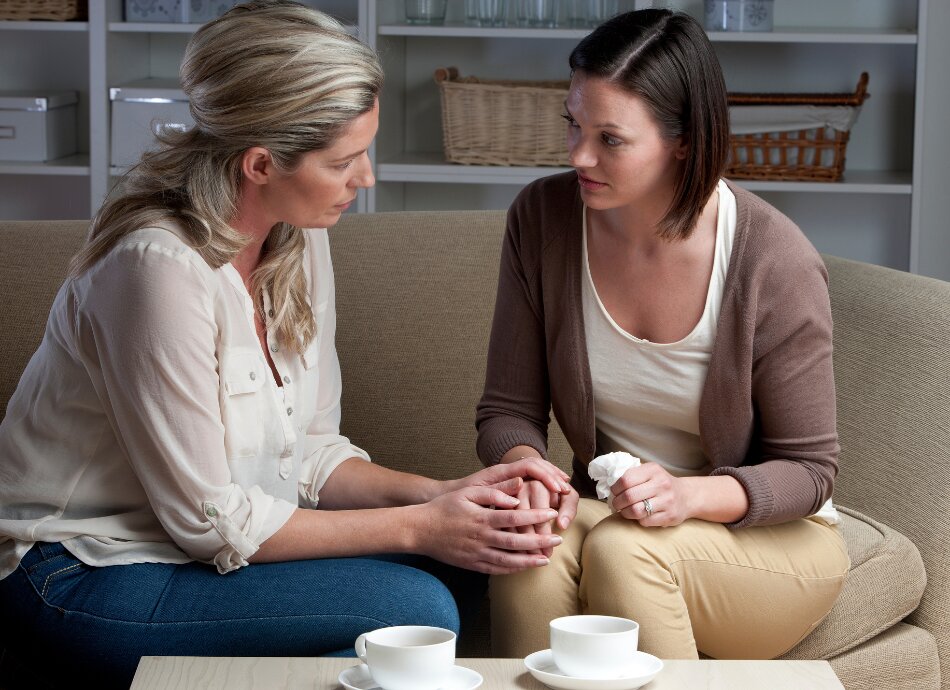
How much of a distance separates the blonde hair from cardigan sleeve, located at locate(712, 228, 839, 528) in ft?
1.78

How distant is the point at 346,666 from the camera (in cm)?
117

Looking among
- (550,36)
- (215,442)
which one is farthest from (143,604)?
(550,36)

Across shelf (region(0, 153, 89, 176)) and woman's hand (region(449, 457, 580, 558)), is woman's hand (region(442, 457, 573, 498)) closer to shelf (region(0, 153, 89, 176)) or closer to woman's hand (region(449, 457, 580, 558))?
woman's hand (region(449, 457, 580, 558))

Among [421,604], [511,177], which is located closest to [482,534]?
[421,604]

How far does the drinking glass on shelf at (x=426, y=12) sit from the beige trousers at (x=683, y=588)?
1.94 m

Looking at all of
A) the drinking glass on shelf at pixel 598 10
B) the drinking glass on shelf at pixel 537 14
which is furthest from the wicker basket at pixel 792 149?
the drinking glass on shelf at pixel 537 14

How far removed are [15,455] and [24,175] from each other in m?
2.26

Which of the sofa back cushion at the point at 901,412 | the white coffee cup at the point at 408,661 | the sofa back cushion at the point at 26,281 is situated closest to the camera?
the white coffee cup at the point at 408,661

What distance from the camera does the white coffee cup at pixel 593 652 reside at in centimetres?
111

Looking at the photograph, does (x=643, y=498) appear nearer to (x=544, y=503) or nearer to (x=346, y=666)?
(x=544, y=503)

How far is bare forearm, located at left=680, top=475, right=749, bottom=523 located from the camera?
1435 millimetres

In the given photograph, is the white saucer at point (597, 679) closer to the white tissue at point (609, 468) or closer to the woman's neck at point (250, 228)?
the white tissue at point (609, 468)

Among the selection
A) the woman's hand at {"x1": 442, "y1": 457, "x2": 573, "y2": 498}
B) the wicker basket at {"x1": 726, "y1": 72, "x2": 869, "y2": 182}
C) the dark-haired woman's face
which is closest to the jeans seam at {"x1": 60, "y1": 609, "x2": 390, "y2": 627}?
the woman's hand at {"x1": 442, "y1": 457, "x2": 573, "y2": 498}

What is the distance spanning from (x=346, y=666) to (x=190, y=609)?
0.25 metres
